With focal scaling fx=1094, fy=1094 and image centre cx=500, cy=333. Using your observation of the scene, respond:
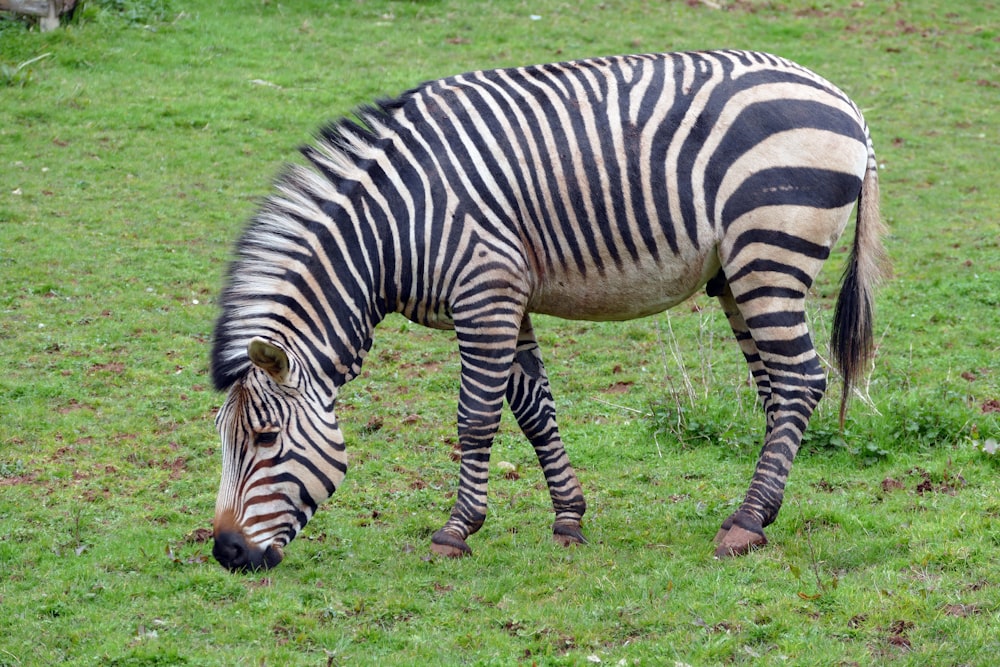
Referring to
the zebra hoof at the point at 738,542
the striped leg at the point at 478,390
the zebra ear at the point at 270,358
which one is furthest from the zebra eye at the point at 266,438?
the zebra hoof at the point at 738,542

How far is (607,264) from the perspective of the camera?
7.10 m

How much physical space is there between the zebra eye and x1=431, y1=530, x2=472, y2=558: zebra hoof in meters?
1.30

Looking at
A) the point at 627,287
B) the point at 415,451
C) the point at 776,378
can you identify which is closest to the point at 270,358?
the point at 627,287

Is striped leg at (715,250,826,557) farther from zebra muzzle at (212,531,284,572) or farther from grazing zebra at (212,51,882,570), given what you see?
zebra muzzle at (212,531,284,572)

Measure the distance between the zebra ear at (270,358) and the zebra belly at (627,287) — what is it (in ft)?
5.64

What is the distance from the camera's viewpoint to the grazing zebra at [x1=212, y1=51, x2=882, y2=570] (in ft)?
22.0

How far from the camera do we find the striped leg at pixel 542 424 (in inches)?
296

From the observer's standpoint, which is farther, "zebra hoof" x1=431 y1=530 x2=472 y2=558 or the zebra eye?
"zebra hoof" x1=431 y1=530 x2=472 y2=558

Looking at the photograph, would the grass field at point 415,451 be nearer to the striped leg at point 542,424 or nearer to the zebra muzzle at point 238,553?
the zebra muzzle at point 238,553

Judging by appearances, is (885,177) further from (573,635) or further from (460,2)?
(573,635)

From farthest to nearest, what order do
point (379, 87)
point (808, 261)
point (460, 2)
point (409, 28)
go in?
point (460, 2), point (409, 28), point (379, 87), point (808, 261)

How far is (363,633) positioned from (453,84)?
3598 millimetres

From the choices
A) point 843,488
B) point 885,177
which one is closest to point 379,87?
point 885,177

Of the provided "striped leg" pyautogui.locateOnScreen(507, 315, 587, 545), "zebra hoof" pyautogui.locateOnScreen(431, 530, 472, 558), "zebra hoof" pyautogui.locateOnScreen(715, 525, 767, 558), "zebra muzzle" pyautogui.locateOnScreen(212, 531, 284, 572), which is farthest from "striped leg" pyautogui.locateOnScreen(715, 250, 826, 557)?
"zebra muzzle" pyautogui.locateOnScreen(212, 531, 284, 572)
